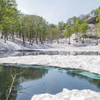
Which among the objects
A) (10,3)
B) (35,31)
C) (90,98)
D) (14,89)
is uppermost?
(10,3)

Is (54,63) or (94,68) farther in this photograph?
(54,63)

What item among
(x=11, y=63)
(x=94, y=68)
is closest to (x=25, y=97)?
(x=94, y=68)

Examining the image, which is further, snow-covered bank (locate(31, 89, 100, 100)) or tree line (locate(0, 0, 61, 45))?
tree line (locate(0, 0, 61, 45))

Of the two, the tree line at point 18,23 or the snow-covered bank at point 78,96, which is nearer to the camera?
the snow-covered bank at point 78,96

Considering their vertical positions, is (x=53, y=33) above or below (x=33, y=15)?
below

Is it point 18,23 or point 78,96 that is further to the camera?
point 18,23

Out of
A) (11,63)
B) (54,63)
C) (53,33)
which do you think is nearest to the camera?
(54,63)

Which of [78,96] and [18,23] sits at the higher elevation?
[18,23]

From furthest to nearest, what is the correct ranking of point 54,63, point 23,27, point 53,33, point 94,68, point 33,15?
point 53,33, point 33,15, point 23,27, point 54,63, point 94,68

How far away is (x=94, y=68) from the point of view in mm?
10008

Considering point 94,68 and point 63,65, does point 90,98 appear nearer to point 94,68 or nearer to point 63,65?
point 94,68

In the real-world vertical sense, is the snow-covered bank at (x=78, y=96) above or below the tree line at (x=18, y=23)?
below

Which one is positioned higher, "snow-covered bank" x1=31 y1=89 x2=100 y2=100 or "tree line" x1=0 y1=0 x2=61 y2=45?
"tree line" x1=0 y1=0 x2=61 y2=45

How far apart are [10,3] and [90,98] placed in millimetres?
32936
